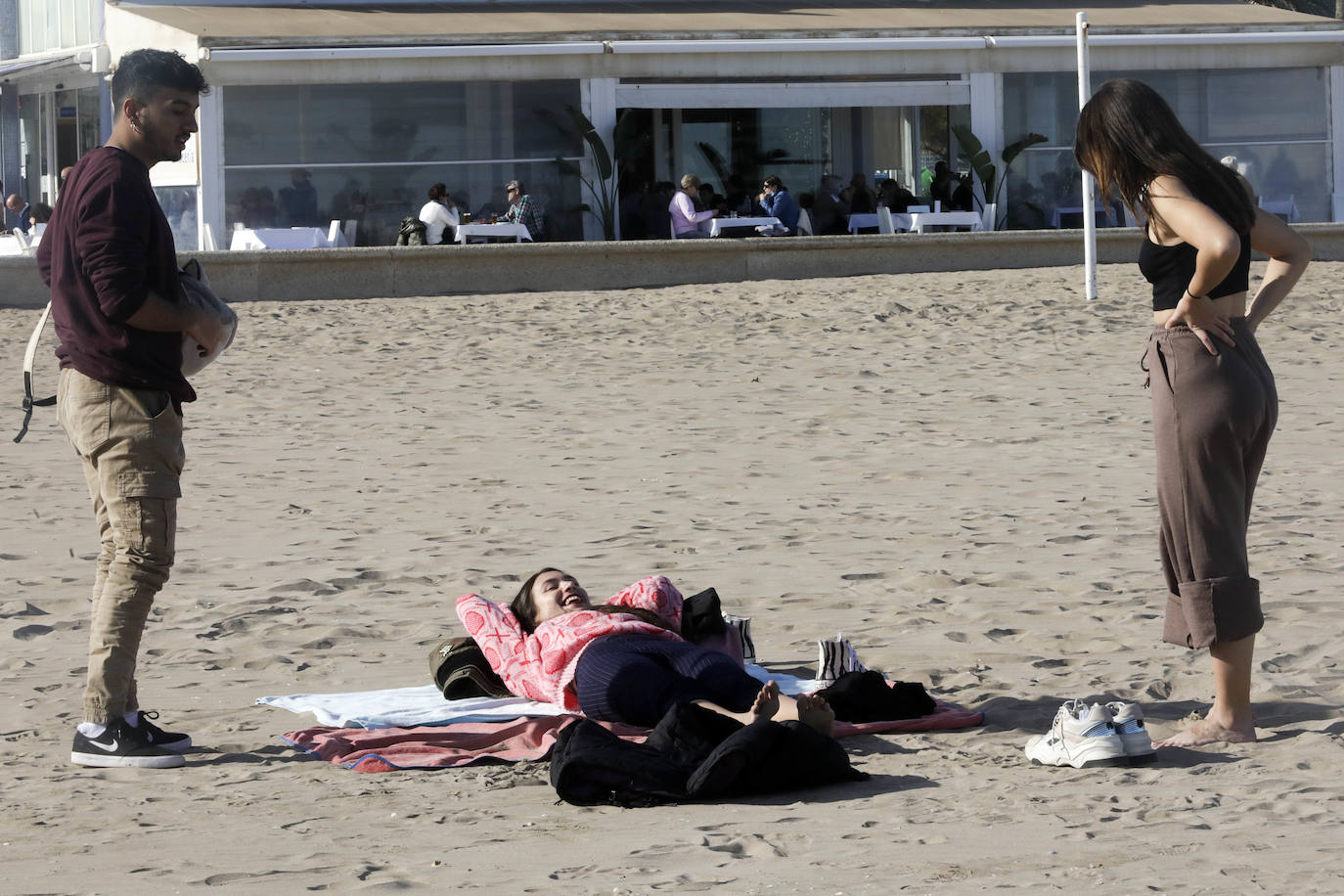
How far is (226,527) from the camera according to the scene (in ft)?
27.2

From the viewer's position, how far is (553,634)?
5254mm

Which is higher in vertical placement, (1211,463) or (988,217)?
(988,217)

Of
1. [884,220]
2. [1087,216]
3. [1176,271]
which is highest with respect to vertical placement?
[884,220]

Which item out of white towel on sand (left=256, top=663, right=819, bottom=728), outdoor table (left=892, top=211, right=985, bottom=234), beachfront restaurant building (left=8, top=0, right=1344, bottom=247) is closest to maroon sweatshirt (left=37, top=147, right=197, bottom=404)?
white towel on sand (left=256, top=663, right=819, bottom=728)

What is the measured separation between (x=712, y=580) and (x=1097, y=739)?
282 centimetres

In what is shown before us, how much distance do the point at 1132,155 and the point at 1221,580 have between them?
1.03 metres

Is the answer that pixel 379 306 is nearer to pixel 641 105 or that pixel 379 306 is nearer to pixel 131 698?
pixel 641 105

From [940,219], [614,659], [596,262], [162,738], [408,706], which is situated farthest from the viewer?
[940,219]

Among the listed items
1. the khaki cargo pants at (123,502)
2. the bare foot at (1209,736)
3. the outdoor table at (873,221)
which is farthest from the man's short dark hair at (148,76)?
the outdoor table at (873,221)

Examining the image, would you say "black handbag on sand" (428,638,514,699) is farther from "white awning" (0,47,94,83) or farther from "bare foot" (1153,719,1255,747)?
"white awning" (0,47,94,83)

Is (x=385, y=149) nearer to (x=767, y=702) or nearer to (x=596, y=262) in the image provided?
(x=596, y=262)

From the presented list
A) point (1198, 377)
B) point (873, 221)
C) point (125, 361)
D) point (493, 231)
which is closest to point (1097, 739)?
point (1198, 377)

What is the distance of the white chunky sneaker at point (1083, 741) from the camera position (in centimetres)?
427

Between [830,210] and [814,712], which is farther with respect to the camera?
[830,210]
